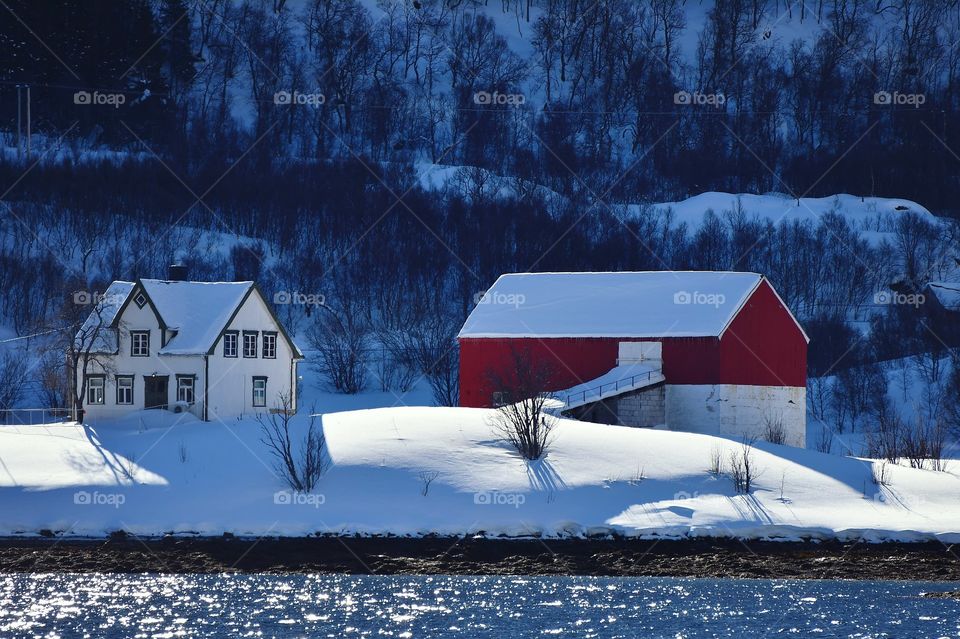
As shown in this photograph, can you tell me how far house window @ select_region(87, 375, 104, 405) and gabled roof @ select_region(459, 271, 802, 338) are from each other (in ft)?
47.4

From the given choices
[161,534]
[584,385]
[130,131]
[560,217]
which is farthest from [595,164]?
[161,534]

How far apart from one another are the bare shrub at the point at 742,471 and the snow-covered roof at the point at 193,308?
20153 mm

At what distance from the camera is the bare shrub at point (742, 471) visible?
3828 cm

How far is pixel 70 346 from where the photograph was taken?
48.6 m

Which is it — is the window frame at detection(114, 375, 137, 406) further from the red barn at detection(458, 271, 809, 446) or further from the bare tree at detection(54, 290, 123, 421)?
the red barn at detection(458, 271, 809, 446)

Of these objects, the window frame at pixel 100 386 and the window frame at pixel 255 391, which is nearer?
the window frame at pixel 100 386

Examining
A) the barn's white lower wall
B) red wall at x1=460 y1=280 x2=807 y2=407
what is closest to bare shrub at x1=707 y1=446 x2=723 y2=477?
the barn's white lower wall

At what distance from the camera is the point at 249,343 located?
5153 cm

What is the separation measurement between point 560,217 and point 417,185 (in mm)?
11739
